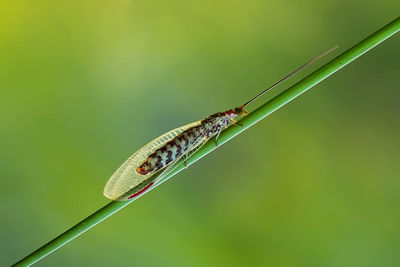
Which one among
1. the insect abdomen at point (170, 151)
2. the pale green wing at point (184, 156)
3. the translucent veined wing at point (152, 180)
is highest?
the insect abdomen at point (170, 151)

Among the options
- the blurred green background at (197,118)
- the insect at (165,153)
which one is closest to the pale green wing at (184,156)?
the insect at (165,153)

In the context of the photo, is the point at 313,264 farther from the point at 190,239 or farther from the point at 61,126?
the point at 61,126

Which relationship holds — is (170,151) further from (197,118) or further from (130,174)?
(197,118)

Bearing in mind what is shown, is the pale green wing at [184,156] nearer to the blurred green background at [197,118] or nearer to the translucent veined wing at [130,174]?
the translucent veined wing at [130,174]

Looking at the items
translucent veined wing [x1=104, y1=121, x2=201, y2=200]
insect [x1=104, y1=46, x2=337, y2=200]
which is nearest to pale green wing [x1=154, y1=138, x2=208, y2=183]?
insect [x1=104, y1=46, x2=337, y2=200]

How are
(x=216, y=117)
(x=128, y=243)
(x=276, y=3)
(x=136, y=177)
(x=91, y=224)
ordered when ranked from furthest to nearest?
(x=276, y=3)
(x=128, y=243)
(x=216, y=117)
(x=136, y=177)
(x=91, y=224)

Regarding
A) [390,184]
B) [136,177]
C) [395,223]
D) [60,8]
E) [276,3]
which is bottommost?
[395,223]

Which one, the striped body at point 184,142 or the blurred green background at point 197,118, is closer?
the striped body at point 184,142

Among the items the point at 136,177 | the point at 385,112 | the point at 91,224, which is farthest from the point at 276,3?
the point at 91,224
